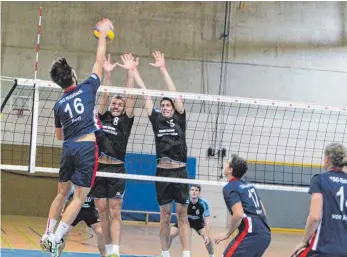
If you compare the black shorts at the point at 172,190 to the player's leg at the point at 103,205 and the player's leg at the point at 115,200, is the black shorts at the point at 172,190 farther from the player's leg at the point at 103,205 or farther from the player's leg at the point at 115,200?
the player's leg at the point at 103,205

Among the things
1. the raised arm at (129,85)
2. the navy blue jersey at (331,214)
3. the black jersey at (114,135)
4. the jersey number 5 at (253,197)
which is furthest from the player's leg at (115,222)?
the navy blue jersey at (331,214)

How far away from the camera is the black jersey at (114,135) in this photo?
757 cm

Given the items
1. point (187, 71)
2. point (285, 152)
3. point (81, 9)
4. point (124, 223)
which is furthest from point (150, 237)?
point (81, 9)

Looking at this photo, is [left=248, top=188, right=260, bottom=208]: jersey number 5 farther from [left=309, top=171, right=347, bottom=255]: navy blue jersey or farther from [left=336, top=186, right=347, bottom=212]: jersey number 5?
[left=336, top=186, right=347, bottom=212]: jersey number 5

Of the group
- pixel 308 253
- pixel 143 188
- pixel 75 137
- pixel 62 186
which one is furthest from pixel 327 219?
pixel 143 188

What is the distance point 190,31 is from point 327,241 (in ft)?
43.2

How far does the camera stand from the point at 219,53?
17.4 metres

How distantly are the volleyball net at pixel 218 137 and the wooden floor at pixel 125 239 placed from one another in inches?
65.4

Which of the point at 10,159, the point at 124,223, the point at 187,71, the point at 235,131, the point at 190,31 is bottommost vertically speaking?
the point at 124,223

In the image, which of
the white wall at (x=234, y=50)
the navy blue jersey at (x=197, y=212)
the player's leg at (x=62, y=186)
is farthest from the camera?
the white wall at (x=234, y=50)

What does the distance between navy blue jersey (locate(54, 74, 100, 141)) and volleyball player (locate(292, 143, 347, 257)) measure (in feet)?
8.25

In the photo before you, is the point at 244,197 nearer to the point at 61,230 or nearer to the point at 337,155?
the point at 337,155

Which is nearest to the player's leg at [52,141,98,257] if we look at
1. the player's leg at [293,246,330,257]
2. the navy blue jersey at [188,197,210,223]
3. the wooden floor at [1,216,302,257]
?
the player's leg at [293,246,330,257]

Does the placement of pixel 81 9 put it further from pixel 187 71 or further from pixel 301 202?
pixel 301 202
